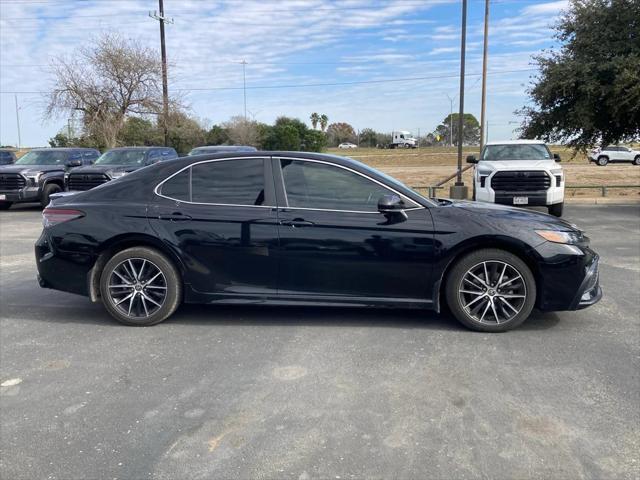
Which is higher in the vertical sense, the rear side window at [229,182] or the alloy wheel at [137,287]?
the rear side window at [229,182]

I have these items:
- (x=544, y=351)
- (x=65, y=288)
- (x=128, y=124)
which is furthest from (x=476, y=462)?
(x=128, y=124)

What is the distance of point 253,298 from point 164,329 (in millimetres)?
886

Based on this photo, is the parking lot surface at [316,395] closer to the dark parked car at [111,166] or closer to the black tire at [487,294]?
the black tire at [487,294]

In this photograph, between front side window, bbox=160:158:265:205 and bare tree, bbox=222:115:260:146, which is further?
bare tree, bbox=222:115:260:146

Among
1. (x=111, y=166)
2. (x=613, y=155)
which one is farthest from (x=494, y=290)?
(x=613, y=155)

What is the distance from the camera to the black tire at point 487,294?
4.92 meters

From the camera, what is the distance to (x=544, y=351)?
180 inches

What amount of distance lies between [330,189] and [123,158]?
12.6 metres

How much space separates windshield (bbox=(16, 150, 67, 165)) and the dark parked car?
1674mm

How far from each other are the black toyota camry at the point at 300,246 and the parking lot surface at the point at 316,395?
31cm

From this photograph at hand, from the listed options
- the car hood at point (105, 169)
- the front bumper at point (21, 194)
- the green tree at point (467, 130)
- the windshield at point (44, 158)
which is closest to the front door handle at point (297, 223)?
the car hood at point (105, 169)

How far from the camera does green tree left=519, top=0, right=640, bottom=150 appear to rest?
599 inches

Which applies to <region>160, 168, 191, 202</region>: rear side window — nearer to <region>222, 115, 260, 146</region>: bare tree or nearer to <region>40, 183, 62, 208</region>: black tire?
<region>40, 183, 62, 208</region>: black tire

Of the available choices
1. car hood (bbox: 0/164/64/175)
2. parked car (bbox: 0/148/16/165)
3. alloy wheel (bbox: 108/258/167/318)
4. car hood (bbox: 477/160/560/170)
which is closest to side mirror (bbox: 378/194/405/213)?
alloy wheel (bbox: 108/258/167/318)
